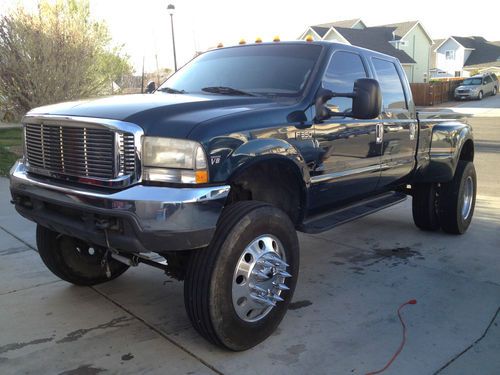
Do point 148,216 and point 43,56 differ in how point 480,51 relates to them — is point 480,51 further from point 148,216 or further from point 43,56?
point 148,216

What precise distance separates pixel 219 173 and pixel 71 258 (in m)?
1.91

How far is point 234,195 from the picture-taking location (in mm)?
3504

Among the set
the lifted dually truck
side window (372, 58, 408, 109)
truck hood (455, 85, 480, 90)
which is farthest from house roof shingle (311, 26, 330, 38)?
the lifted dually truck

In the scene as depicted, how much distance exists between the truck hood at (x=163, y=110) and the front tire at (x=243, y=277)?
1.97ft

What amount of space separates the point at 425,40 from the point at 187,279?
59111mm

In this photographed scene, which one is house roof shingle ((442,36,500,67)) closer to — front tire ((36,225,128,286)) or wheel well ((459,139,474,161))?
wheel well ((459,139,474,161))

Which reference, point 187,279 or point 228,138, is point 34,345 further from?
point 228,138

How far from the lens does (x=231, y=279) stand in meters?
3.01

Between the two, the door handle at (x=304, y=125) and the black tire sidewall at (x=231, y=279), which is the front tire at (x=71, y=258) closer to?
the black tire sidewall at (x=231, y=279)

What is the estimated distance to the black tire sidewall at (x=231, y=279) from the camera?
9.66ft

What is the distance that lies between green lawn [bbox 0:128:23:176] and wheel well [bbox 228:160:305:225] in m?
6.70

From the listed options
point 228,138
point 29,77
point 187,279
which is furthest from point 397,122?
point 29,77

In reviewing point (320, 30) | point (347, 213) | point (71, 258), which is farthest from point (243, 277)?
point (320, 30)

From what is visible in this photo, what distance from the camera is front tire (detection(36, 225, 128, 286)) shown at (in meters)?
4.05
